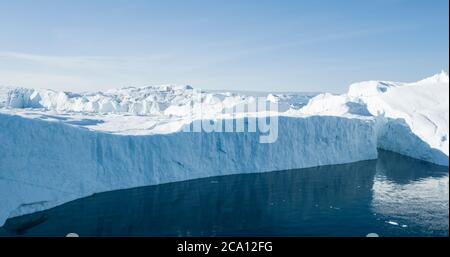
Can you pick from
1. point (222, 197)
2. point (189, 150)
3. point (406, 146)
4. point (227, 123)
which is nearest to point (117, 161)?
point (189, 150)

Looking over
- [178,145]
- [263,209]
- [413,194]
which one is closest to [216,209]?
[263,209]

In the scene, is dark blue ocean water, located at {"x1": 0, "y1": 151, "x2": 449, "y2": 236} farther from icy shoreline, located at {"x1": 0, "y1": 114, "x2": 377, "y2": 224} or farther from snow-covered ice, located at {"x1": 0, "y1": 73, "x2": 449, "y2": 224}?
snow-covered ice, located at {"x1": 0, "y1": 73, "x2": 449, "y2": 224}

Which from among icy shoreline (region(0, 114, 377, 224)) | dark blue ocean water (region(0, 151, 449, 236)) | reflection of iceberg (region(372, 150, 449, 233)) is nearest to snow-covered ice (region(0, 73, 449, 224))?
icy shoreline (region(0, 114, 377, 224))

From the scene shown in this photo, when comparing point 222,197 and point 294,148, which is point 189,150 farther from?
point 294,148

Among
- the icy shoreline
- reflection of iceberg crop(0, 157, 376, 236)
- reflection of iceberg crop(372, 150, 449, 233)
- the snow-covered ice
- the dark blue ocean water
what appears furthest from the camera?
the snow-covered ice

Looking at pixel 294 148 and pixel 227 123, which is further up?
pixel 227 123

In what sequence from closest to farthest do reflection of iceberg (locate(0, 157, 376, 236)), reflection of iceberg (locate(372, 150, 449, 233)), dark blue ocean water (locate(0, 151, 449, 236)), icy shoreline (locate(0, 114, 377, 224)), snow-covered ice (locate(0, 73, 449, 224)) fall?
dark blue ocean water (locate(0, 151, 449, 236)), reflection of iceberg (locate(0, 157, 376, 236)), reflection of iceberg (locate(372, 150, 449, 233)), icy shoreline (locate(0, 114, 377, 224)), snow-covered ice (locate(0, 73, 449, 224))
